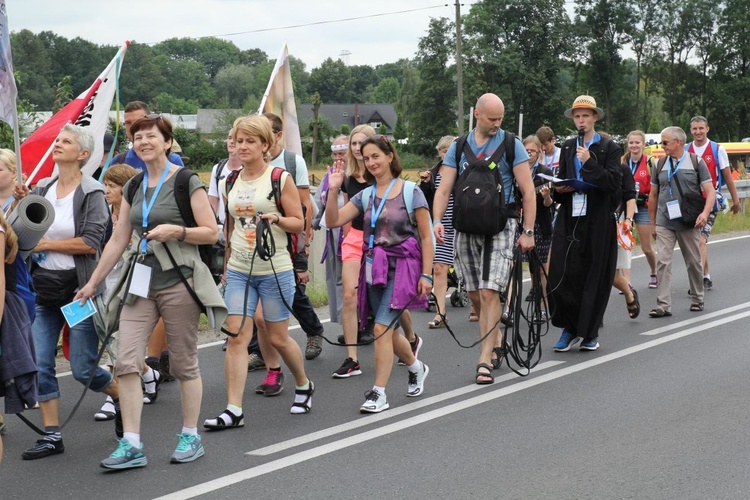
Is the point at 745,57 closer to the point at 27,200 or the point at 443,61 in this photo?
the point at 443,61

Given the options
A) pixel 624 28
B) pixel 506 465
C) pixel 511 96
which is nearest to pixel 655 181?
pixel 506 465

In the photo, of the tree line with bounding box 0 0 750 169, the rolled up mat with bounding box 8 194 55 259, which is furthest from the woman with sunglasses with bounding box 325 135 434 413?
the tree line with bounding box 0 0 750 169

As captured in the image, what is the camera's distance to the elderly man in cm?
1028

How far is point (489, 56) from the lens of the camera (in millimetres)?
75500

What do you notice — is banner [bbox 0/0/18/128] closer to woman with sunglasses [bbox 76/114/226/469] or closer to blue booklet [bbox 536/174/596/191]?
woman with sunglasses [bbox 76/114/226/469]

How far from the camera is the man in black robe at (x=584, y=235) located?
859 cm

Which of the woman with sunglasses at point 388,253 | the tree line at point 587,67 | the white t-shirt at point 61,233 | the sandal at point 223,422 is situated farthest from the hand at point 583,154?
the tree line at point 587,67

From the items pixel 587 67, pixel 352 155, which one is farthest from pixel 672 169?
pixel 587 67

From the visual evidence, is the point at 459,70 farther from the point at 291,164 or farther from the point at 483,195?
the point at 483,195

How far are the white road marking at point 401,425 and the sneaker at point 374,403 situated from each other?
27 centimetres

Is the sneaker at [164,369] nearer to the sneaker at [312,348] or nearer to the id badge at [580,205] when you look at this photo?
the sneaker at [312,348]

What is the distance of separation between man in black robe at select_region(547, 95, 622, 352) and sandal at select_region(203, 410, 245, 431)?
3.25 m

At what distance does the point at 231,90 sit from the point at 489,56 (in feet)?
235

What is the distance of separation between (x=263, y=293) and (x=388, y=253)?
86 centimetres
